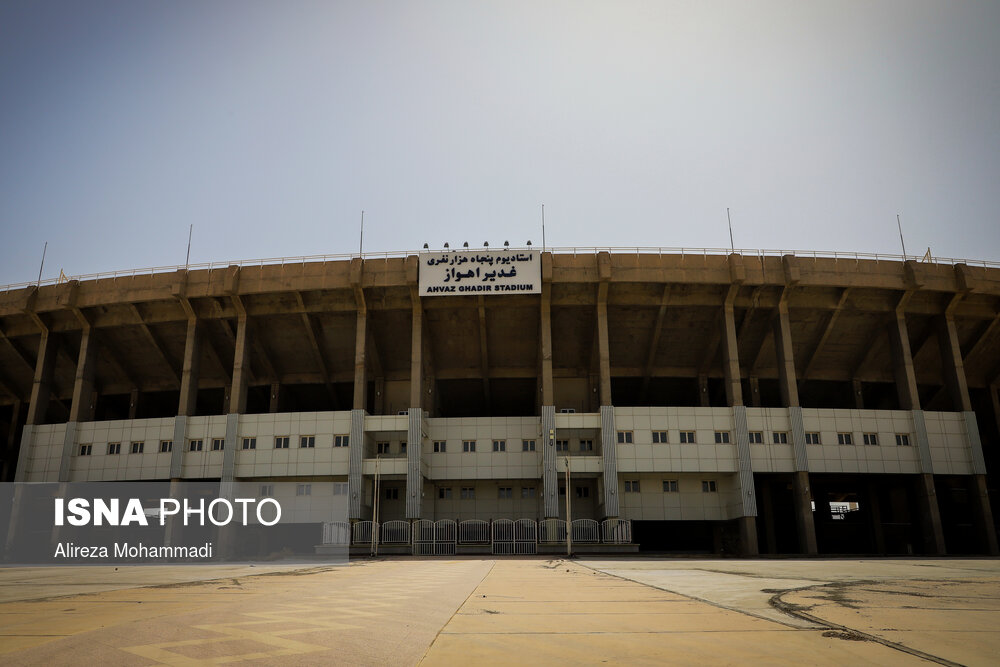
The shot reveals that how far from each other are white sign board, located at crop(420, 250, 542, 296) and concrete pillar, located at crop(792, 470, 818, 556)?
74.5ft

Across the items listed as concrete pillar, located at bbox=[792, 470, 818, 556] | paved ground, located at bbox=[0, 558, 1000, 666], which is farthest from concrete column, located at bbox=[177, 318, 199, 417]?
paved ground, located at bbox=[0, 558, 1000, 666]

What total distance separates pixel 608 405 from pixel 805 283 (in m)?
16.5

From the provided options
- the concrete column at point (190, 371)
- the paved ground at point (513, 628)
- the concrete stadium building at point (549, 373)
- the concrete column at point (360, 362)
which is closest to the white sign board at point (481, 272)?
the concrete stadium building at point (549, 373)

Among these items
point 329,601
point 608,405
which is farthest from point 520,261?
point 329,601

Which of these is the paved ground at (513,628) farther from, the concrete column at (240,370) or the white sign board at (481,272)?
the concrete column at (240,370)

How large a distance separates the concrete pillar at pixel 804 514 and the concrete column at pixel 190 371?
138 ft

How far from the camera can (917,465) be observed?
158 feet

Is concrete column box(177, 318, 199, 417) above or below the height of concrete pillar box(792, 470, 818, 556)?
above

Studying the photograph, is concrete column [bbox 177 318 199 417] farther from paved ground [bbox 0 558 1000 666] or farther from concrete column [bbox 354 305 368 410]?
paved ground [bbox 0 558 1000 666]

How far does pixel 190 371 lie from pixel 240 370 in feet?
12.8

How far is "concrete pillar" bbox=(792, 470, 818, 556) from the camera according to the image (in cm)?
4531

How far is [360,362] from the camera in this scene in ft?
161

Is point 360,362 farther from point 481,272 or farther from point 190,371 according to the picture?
point 190,371

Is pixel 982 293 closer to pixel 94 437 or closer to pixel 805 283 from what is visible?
pixel 805 283
